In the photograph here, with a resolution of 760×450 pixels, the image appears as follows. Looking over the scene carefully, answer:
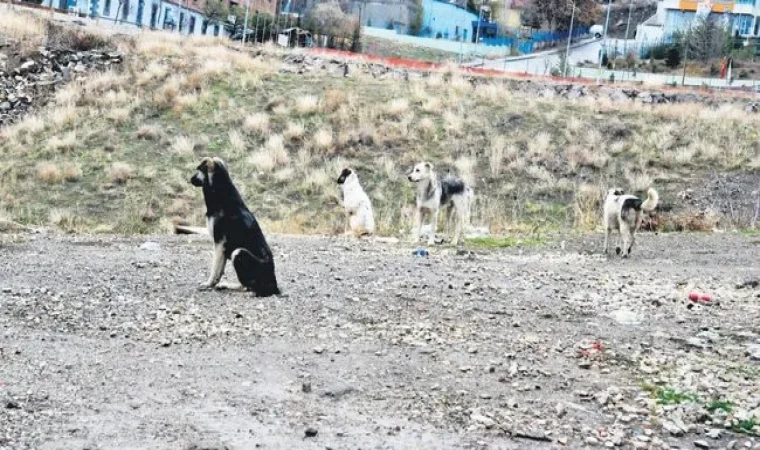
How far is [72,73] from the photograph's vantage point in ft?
100

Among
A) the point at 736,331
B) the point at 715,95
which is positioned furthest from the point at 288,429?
the point at 715,95

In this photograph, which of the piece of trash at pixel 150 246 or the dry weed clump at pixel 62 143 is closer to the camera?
the piece of trash at pixel 150 246

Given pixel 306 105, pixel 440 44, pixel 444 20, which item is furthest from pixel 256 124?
pixel 444 20

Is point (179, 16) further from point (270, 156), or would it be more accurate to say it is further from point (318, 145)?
point (270, 156)

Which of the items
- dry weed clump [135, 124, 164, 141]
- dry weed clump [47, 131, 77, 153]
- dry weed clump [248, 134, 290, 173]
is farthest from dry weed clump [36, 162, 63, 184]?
dry weed clump [248, 134, 290, 173]

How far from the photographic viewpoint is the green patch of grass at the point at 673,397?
624 centimetres

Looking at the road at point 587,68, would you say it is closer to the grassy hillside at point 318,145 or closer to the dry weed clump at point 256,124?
the grassy hillside at point 318,145

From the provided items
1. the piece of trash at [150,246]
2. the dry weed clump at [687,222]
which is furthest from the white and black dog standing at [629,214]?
the piece of trash at [150,246]

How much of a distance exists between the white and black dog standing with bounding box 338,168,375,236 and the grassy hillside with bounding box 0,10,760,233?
4.39 ft

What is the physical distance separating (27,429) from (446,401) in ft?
8.44

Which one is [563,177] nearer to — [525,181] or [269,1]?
[525,181]

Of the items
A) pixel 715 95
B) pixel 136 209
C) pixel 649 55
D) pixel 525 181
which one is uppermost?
pixel 649 55

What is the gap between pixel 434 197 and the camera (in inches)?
592

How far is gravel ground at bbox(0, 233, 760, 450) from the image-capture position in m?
5.55
